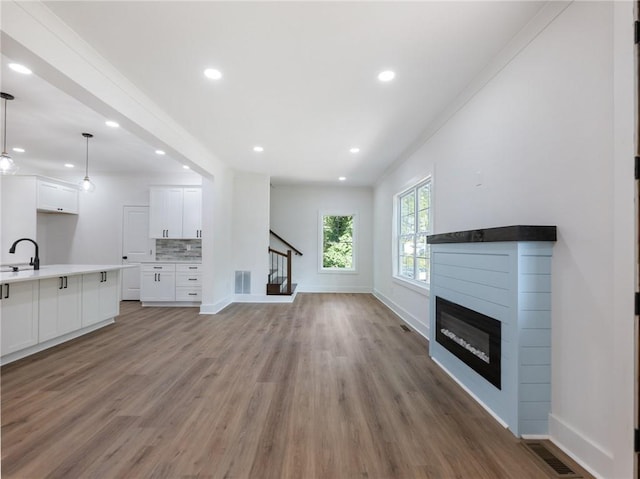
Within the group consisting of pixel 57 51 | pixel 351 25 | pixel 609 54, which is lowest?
pixel 609 54

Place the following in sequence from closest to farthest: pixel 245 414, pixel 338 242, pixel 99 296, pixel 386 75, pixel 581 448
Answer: pixel 581 448 → pixel 245 414 → pixel 386 75 → pixel 99 296 → pixel 338 242

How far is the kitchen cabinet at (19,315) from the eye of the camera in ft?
9.33

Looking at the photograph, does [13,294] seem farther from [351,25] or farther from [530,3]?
[530,3]

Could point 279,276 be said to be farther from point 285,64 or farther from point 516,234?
point 516,234

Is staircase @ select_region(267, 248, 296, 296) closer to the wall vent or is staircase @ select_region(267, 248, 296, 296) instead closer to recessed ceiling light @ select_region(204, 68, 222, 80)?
the wall vent

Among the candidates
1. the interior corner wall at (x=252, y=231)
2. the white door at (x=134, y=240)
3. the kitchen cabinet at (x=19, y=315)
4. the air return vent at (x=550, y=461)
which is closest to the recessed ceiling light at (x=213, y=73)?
the kitchen cabinet at (x=19, y=315)

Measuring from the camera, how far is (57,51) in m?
2.01

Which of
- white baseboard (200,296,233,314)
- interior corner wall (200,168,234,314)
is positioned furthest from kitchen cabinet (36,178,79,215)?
white baseboard (200,296,233,314)

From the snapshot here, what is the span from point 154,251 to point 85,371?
12.9 ft

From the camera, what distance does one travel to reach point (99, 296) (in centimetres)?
413

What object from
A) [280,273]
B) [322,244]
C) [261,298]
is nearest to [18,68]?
[261,298]

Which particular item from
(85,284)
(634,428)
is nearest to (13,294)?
(85,284)

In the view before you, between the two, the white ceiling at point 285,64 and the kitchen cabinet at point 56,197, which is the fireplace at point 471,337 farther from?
the kitchen cabinet at point 56,197

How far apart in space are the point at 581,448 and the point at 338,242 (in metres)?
6.39
